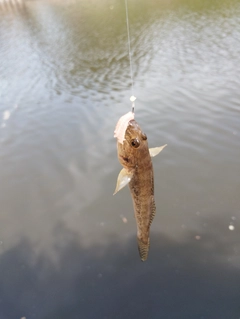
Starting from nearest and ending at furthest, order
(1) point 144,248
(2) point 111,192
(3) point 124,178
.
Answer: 1. (3) point 124,178
2. (1) point 144,248
3. (2) point 111,192

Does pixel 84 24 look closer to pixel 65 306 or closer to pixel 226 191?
pixel 226 191

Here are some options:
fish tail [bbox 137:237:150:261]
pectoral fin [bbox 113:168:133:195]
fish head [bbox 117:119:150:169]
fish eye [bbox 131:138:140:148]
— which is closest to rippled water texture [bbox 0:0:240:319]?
fish tail [bbox 137:237:150:261]

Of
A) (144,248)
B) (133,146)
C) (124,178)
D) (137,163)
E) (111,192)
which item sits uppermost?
(133,146)

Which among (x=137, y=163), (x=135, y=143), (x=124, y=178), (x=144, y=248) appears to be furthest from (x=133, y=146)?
(x=144, y=248)

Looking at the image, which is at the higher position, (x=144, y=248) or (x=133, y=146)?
(x=133, y=146)

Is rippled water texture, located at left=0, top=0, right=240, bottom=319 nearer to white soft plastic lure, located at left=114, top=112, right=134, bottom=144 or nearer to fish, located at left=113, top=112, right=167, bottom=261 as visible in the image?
fish, located at left=113, top=112, right=167, bottom=261

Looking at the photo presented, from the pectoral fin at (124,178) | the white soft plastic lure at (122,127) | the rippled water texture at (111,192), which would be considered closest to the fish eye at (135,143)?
the white soft plastic lure at (122,127)

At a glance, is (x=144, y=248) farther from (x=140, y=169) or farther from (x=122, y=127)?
(x=122, y=127)

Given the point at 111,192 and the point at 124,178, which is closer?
the point at 124,178
